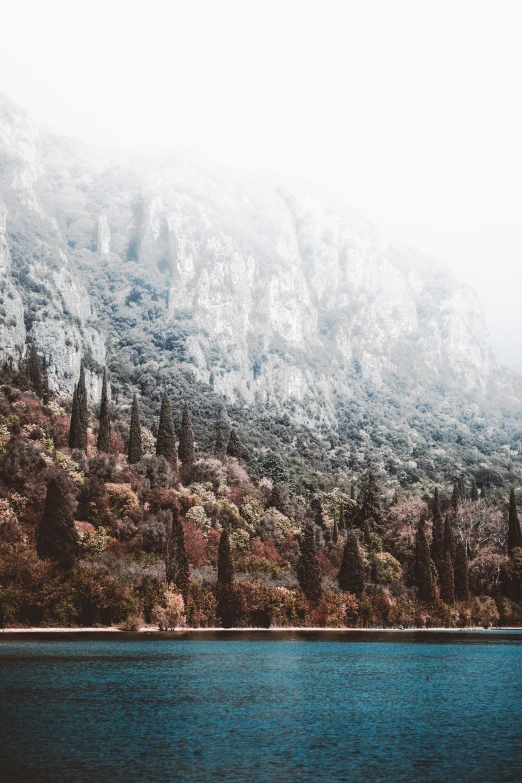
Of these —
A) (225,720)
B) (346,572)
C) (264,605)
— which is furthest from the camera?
(346,572)

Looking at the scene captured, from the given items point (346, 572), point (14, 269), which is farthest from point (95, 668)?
point (14, 269)

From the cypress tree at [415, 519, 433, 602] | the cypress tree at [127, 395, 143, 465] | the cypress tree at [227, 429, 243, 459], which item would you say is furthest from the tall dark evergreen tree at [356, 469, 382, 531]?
the cypress tree at [127, 395, 143, 465]

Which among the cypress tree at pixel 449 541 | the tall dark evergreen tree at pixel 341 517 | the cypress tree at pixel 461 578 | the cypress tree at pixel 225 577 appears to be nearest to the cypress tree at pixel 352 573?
the cypress tree at pixel 449 541

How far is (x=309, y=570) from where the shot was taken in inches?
3669

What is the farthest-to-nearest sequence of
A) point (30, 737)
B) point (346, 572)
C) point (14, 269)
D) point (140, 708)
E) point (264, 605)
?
point (14, 269)
point (346, 572)
point (264, 605)
point (140, 708)
point (30, 737)

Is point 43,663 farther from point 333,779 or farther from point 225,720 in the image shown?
point 333,779

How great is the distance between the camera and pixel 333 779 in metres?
23.4

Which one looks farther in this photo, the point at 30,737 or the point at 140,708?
the point at 140,708

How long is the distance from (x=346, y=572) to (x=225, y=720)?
67.7 meters

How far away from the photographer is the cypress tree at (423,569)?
101188 mm

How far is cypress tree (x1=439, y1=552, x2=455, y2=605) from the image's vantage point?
10244cm

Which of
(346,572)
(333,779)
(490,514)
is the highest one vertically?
(490,514)

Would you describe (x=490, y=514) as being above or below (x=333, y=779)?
above

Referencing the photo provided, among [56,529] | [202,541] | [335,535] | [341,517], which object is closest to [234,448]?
[341,517]
